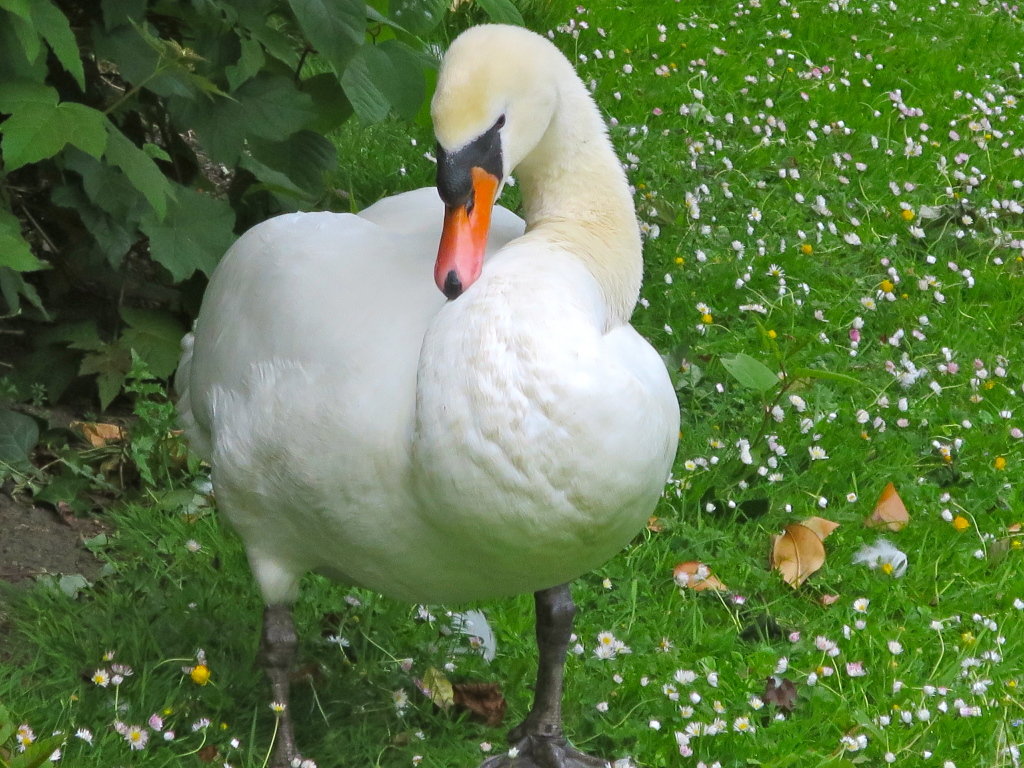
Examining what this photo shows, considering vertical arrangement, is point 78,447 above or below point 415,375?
below

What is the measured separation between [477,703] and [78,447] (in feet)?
4.74

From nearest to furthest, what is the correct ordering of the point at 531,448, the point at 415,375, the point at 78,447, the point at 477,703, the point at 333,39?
the point at 531,448 < the point at 415,375 < the point at 333,39 < the point at 477,703 < the point at 78,447

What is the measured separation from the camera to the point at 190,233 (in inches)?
133

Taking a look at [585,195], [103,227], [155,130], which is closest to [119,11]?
[103,227]

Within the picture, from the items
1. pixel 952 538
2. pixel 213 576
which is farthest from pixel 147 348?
pixel 952 538

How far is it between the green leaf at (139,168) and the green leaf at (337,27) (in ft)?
1.82

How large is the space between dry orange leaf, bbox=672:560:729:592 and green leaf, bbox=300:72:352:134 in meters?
1.51

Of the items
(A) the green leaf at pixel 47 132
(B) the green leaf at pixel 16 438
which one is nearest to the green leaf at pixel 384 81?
(A) the green leaf at pixel 47 132

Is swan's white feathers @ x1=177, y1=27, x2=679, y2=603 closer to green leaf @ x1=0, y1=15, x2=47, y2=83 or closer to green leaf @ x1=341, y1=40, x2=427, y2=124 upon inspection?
green leaf @ x1=341, y1=40, x2=427, y2=124

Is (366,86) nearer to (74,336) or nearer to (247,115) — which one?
(247,115)

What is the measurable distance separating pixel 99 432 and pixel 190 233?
0.69m

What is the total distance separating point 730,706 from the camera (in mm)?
2986

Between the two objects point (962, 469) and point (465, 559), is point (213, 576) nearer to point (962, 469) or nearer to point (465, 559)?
point (465, 559)

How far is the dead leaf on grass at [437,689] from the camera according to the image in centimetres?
292
